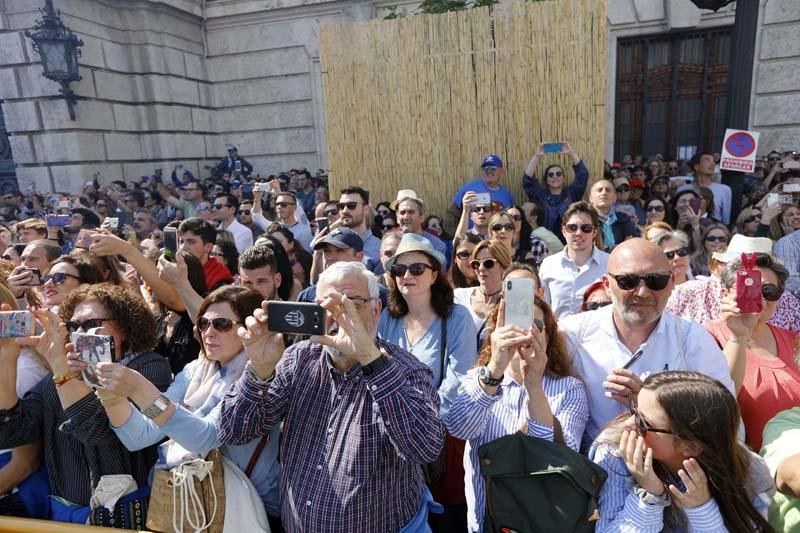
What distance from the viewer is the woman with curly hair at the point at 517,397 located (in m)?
1.87

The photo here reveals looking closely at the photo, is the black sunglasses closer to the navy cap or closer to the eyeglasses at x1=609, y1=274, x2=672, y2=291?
the navy cap

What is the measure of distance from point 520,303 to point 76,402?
183cm

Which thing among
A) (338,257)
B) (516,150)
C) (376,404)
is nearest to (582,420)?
(376,404)

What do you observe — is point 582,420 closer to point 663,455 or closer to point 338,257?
point 663,455

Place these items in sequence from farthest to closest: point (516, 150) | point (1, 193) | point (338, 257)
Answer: point (1, 193), point (516, 150), point (338, 257)

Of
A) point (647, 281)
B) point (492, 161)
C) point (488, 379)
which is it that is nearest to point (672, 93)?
point (492, 161)

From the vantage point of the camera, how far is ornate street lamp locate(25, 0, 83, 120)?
10.6 metres

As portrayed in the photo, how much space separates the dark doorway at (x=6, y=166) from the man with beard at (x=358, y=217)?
11249 millimetres

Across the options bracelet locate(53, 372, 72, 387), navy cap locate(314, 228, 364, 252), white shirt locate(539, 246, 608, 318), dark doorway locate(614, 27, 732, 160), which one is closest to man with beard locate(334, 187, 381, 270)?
navy cap locate(314, 228, 364, 252)

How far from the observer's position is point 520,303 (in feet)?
6.08

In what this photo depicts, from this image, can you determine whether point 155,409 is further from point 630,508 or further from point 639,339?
point 639,339

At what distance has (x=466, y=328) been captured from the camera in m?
2.87

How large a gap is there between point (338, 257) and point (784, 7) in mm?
11510

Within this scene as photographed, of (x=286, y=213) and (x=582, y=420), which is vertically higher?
(x=286, y=213)
